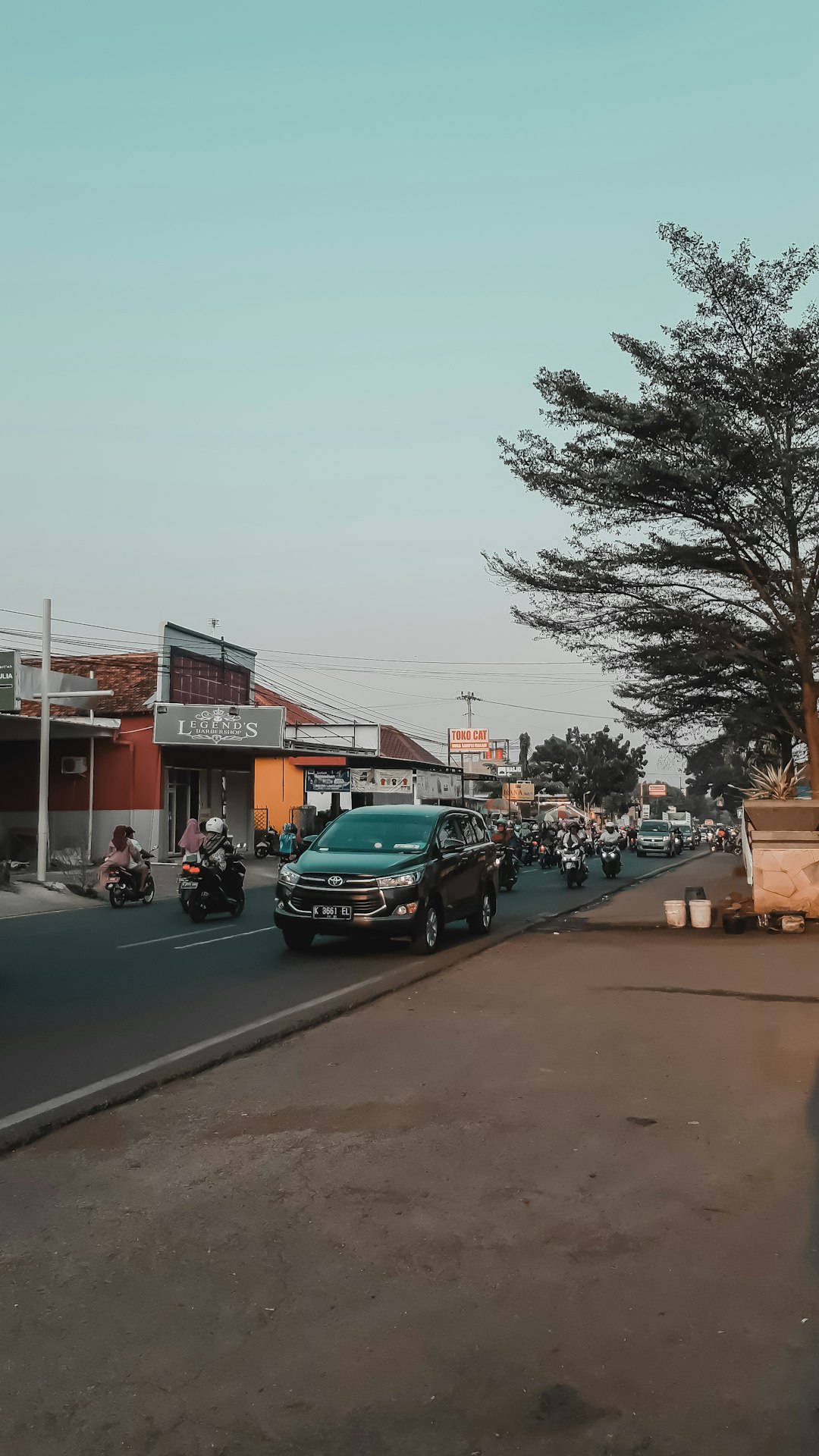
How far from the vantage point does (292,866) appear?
14.2 metres

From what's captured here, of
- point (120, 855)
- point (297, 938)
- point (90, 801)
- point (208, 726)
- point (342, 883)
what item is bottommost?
point (297, 938)

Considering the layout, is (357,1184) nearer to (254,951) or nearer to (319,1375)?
(319,1375)

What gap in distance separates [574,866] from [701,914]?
11.0m

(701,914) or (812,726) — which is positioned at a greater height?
(812,726)

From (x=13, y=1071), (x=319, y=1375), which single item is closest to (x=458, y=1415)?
(x=319, y=1375)

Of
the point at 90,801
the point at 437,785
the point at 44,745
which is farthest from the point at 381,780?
the point at 44,745

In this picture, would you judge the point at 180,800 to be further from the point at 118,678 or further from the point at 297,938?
the point at 297,938

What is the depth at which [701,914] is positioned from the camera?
17.1 m

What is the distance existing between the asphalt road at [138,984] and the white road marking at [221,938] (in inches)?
1.3

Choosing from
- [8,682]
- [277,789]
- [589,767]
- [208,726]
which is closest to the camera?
[8,682]

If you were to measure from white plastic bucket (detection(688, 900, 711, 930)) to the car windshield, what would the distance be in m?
4.41

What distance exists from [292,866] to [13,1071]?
6.67 m

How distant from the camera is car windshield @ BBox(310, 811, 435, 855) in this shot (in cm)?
1456

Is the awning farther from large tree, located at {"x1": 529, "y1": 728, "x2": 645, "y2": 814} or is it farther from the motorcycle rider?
large tree, located at {"x1": 529, "y1": 728, "x2": 645, "y2": 814}
